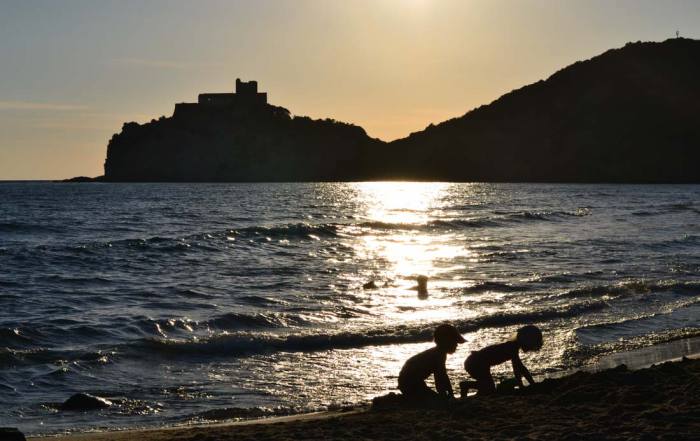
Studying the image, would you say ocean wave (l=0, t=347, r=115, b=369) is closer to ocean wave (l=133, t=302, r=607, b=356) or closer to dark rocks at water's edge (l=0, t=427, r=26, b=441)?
ocean wave (l=133, t=302, r=607, b=356)

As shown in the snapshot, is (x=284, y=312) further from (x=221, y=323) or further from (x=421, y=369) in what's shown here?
(x=421, y=369)

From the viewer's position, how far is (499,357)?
10.7m

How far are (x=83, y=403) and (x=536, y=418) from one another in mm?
6024

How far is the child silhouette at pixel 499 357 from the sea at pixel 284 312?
1.86 meters

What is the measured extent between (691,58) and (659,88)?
9.69 metres

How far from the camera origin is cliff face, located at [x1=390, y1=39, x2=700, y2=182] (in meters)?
152

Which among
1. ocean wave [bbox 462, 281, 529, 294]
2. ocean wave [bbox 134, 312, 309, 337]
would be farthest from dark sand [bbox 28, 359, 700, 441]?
ocean wave [bbox 462, 281, 529, 294]

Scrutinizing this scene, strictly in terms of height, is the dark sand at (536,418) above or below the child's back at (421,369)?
below

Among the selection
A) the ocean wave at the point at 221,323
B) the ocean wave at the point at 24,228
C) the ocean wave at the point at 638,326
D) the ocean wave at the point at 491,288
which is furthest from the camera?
the ocean wave at the point at 24,228

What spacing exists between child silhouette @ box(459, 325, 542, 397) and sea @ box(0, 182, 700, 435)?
186cm

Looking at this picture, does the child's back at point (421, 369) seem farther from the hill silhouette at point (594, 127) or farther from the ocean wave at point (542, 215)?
the hill silhouette at point (594, 127)

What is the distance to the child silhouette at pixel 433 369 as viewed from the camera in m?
10.4

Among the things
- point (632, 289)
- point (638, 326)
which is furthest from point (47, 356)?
point (632, 289)

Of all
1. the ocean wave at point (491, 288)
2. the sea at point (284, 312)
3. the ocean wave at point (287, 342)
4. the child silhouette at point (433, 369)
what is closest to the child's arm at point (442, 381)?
the child silhouette at point (433, 369)
